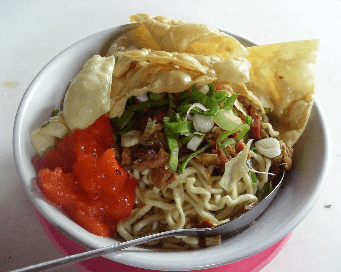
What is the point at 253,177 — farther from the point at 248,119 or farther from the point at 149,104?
the point at 149,104

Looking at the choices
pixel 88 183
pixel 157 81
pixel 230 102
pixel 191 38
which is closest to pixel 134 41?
pixel 191 38

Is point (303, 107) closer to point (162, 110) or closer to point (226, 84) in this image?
point (226, 84)

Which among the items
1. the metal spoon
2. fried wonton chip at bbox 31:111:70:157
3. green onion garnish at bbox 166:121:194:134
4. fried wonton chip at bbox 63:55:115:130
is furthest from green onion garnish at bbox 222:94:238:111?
fried wonton chip at bbox 31:111:70:157

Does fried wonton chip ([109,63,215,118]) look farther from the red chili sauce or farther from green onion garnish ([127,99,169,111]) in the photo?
A: the red chili sauce

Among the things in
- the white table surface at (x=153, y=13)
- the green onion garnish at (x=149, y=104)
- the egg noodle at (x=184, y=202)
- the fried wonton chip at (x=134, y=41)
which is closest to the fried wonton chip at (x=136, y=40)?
the fried wonton chip at (x=134, y=41)

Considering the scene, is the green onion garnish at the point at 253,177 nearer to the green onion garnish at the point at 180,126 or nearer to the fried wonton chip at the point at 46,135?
the green onion garnish at the point at 180,126
